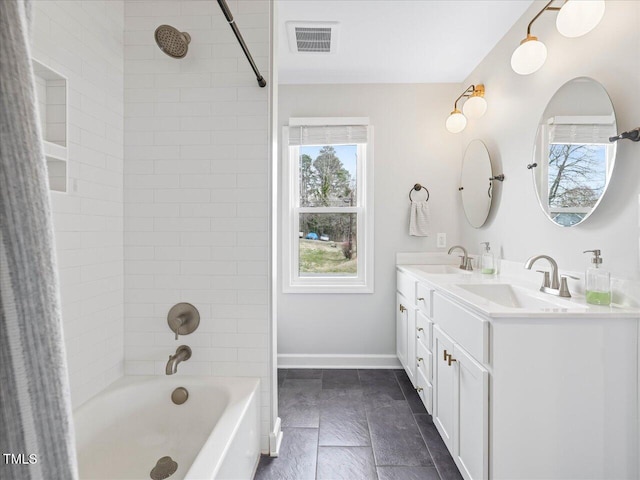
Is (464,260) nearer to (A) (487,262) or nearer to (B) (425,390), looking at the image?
(A) (487,262)

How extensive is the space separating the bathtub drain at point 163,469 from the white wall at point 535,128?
2145mm

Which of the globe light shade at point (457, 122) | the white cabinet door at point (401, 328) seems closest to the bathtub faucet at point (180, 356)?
the white cabinet door at point (401, 328)

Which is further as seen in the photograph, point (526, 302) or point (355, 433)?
point (355, 433)

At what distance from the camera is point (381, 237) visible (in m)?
3.15

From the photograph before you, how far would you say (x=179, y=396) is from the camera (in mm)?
1753

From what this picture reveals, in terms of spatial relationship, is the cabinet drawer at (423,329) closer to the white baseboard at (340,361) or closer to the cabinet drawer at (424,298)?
the cabinet drawer at (424,298)

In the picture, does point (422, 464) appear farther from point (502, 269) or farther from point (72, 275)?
point (72, 275)

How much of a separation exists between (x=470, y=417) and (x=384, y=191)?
6.59 ft

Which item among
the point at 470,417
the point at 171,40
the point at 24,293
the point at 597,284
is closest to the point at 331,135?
the point at 171,40

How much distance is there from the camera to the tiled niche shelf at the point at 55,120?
1378 millimetres

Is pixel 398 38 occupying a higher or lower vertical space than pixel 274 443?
higher

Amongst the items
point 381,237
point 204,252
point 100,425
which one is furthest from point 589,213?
point 100,425

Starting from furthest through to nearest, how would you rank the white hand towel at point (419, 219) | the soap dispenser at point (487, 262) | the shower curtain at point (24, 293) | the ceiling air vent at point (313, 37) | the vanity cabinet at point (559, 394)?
the white hand towel at point (419, 219), the soap dispenser at point (487, 262), the ceiling air vent at point (313, 37), the vanity cabinet at point (559, 394), the shower curtain at point (24, 293)

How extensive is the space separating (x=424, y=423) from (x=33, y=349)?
2.45 meters
